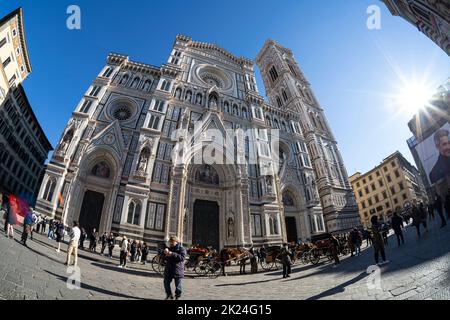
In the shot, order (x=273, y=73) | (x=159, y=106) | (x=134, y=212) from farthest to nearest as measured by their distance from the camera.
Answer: (x=273, y=73) → (x=159, y=106) → (x=134, y=212)

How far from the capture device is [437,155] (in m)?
21.0

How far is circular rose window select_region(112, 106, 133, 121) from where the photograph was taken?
17484mm

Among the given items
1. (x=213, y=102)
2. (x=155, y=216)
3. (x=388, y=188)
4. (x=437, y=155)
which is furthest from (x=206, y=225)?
(x=388, y=188)

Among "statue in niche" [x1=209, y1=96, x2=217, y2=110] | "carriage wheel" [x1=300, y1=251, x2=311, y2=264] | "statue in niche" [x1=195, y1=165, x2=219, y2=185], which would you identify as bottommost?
"carriage wheel" [x1=300, y1=251, x2=311, y2=264]

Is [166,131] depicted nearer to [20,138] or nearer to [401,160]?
[20,138]

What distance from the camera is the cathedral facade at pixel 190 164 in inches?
540

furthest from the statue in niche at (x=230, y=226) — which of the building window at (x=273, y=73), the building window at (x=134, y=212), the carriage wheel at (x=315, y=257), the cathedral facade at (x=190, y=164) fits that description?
the building window at (x=273, y=73)

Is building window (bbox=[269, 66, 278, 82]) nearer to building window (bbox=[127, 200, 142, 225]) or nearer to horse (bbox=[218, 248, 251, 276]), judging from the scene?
building window (bbox=[127, 200, 142, 225])

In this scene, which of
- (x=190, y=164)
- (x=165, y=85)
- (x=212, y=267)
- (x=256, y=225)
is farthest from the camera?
(x=165, y=85)

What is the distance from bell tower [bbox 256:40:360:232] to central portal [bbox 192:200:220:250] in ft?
39.6

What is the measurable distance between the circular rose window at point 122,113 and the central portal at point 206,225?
32.2ft

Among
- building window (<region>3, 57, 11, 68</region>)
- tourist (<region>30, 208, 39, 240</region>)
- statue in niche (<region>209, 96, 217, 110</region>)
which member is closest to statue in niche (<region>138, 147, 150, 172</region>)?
tourist (<region>30, 208, 39, 240</region>)

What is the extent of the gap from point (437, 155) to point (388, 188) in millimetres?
21878

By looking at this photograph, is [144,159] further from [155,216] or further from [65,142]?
[65,142]
